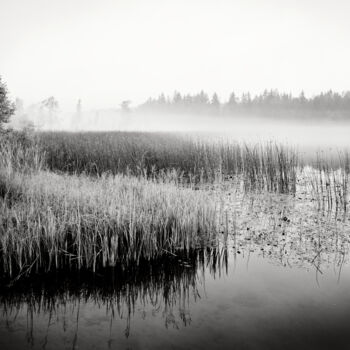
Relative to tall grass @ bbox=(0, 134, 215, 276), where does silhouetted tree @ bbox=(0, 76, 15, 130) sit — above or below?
above

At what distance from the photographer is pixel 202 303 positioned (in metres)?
4.08

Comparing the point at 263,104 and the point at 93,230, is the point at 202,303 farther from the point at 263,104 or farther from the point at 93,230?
the point at 263,104

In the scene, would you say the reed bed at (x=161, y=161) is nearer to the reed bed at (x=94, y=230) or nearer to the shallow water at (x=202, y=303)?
the reed bed at (x=94, y=230)

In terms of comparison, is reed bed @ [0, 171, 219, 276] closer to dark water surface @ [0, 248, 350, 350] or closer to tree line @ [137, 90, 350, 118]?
dark water surface @ [0, 248, 350, 350]

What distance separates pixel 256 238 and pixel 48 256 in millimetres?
3877

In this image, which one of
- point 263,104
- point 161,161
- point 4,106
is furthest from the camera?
point 263,104

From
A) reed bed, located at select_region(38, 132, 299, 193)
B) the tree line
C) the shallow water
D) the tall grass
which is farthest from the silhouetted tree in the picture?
the tree line

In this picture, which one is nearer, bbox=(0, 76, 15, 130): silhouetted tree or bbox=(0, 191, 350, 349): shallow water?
bbox=(0, 191, 350, 349): shallow water

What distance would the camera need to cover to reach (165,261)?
5211 mm

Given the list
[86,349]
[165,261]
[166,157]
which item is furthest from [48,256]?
[166,157]

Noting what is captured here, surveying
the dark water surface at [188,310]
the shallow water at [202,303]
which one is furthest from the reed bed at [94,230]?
the dark water surface at [188,310]

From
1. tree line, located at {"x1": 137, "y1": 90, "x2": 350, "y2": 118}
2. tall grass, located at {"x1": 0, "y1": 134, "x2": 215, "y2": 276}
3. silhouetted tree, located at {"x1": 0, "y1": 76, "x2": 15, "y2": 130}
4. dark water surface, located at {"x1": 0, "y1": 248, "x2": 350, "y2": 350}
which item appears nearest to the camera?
dark water surface, located at {"x1": 0, "y1": 248, "x2": 350, "y2": 350}

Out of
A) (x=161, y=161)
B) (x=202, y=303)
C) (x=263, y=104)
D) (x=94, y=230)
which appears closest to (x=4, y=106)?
(x=161, y=161)

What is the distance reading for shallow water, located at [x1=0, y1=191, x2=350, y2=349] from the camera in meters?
3.33
